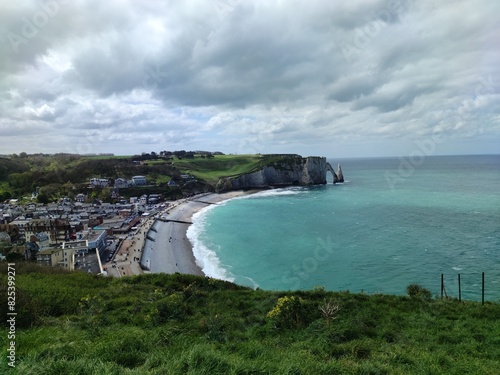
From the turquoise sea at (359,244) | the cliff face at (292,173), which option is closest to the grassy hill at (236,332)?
the turquoise sea at (359,244)

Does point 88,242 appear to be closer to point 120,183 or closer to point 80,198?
point 80,198

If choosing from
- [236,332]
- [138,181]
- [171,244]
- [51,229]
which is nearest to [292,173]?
[138,181]

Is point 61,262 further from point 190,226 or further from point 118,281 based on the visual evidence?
point 190,226

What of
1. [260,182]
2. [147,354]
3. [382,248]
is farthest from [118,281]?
[260,182]

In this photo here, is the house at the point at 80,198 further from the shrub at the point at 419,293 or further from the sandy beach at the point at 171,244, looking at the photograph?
the shrub at the point at 419,293

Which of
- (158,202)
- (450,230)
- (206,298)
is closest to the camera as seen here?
(206,298)

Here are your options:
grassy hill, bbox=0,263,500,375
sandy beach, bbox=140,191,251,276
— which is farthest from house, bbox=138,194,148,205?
grassy hill, bbox=0,263,500,375
